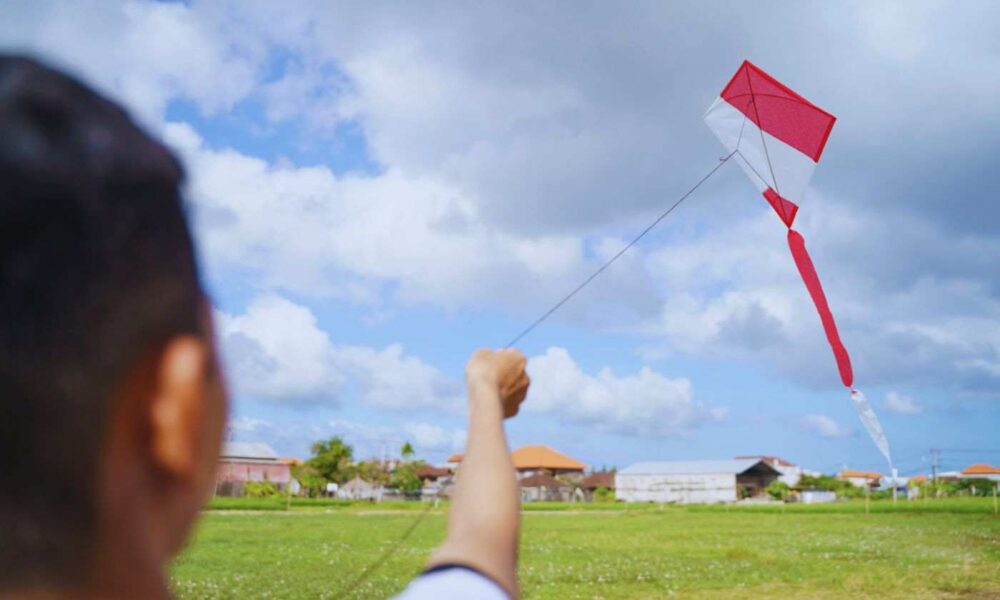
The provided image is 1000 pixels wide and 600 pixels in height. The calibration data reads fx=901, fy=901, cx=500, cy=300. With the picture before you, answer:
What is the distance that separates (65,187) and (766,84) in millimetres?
4333

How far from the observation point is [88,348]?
41cm

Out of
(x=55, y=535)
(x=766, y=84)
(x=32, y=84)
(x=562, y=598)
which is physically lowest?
(x=562, y=598)

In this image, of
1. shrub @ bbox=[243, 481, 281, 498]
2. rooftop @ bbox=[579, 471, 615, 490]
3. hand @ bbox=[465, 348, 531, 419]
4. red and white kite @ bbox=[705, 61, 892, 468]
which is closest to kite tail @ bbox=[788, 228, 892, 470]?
red and white kite @ bbox=[705, 61, 892, 468]

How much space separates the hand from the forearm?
4 centimetres

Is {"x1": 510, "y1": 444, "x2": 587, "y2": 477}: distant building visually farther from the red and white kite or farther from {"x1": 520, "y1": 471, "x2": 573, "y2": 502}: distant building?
the red and white kite

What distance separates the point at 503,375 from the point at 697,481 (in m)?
83.2

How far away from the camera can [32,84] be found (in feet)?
1.42

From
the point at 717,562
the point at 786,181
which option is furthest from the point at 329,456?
the point at 786,181

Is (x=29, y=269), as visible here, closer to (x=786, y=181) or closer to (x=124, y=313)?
(x=124, y=313)

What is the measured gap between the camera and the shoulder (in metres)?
0.67

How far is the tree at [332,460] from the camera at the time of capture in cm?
6794

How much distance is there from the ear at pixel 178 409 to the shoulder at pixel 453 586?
0.28 m

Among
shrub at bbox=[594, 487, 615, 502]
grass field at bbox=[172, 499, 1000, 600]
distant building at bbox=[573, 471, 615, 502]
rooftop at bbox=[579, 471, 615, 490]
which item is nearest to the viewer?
grass field at bbox=[172, 499, 1000, 600]

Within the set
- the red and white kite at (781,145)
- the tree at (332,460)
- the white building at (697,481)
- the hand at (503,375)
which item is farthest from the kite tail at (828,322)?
the white building at (697,481)
